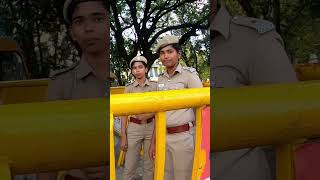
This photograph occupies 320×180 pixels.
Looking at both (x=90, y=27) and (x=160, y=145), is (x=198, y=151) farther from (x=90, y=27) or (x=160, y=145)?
(x=90, y=27)

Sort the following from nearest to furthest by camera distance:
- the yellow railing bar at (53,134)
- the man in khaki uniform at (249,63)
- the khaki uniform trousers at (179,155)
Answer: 1. the yellow railing bar at (53,134)
2. the khaki uniform trousers at (179,155)
3. the man in khaki uniform at (249,63)

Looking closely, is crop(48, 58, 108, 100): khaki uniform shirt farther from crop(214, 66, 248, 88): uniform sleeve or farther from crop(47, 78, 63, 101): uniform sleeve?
crop(214, 66, 248, 88): uniform sleeve

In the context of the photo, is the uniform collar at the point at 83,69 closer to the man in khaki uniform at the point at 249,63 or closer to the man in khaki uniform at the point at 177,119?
the man in khaki uniform at the point at 177,119

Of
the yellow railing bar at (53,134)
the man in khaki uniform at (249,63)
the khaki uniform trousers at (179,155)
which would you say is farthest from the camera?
the man in khaki uniform at (249,63)

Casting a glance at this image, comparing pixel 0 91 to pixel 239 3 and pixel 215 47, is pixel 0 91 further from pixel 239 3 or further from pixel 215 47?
pixel 239 3

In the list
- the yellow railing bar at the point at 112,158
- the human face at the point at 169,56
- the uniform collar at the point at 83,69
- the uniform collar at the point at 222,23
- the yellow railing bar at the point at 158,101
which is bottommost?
the yellow railing bar at the point at 112,158

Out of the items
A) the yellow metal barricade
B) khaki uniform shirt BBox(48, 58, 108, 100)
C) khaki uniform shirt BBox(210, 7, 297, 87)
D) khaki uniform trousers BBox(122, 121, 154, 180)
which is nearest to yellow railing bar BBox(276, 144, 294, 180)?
khaki uniform shirt BBox(210, 7, 297, 87)

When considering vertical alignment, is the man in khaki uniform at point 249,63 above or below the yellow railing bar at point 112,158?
above

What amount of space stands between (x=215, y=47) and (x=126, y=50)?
247mm

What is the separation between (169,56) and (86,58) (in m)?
0.17

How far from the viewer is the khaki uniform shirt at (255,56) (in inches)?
50.7

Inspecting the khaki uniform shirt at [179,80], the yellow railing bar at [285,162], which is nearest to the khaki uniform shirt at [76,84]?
the khaki uniform shirt at [179,80]

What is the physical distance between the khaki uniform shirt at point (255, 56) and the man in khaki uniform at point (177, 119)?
200mm

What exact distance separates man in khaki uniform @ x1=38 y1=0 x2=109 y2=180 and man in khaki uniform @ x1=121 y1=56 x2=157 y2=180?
49 mm
